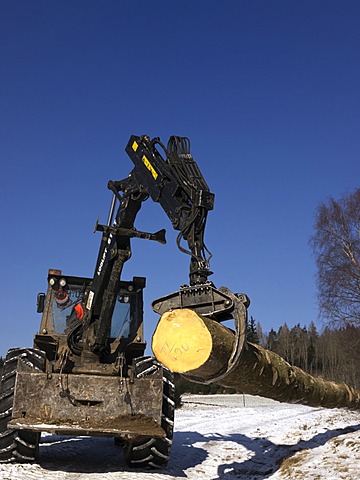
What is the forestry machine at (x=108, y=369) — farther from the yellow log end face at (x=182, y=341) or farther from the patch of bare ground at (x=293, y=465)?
the patch of bare ground at (x=293, y=465)

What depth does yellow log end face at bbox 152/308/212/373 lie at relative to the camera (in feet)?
12.8

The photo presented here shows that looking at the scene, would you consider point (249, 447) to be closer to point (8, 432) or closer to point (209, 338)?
point (8, 432)

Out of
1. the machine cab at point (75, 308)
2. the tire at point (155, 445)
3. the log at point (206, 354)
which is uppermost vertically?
the machine cab at point (75, 308)

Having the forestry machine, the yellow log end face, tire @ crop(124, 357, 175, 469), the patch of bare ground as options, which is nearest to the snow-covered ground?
the patch of bare ground

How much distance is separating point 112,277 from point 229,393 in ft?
91.8

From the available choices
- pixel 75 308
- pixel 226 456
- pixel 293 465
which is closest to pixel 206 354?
pixel 293 465

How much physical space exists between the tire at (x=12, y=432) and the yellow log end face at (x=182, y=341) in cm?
340

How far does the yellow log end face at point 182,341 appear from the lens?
3.89 meters

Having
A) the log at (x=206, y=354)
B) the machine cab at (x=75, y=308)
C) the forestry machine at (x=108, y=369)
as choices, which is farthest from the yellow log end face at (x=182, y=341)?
the machine cab at (x=75, y=308)

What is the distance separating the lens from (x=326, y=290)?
768 inches

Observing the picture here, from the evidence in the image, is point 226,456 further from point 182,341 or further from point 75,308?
point 182,341

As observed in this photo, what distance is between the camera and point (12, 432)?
675 cm

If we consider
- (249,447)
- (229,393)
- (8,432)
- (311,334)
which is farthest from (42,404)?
(311,334)

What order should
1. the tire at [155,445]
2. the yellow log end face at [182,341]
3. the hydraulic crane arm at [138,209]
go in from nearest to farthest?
the yellow log end face at [182,341], the hydraulic crane arm at [138,209], the tire at [155,445]
